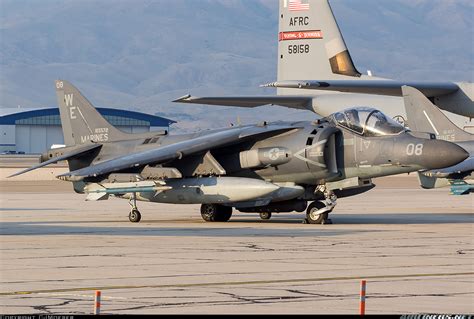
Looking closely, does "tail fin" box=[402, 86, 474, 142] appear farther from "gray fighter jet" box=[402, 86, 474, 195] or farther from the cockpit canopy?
the cockpit canopy

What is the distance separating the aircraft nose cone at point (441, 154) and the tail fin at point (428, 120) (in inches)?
256

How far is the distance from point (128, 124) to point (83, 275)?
138 m

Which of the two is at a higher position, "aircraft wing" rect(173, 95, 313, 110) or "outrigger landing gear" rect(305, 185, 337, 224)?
"aircraft wing" rect(173, 95, 313, 110)

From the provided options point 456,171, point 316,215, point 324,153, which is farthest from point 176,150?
point 456,171

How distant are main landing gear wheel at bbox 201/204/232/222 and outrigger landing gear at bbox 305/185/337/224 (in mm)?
2068

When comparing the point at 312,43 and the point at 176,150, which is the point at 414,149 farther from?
the point at 312,43

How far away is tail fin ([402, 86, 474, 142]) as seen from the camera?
32.2 m

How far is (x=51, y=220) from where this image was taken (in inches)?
1113

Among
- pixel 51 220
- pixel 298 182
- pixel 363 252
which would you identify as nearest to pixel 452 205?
pixel 298 182

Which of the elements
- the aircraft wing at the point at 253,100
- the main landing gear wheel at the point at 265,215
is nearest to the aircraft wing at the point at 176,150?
the main landing gear wheel at the point at 265,215

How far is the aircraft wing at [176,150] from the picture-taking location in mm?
26766

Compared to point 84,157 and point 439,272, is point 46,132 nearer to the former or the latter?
point 84,157

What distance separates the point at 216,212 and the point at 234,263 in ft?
31.5

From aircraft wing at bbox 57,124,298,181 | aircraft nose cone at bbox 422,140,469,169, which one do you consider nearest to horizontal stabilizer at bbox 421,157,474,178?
aircraft nose cone at bbox 422,140,469,169
